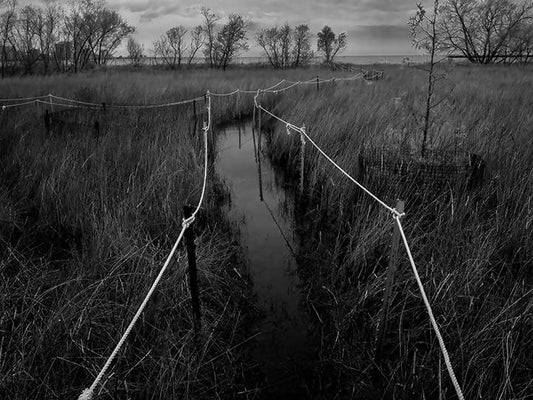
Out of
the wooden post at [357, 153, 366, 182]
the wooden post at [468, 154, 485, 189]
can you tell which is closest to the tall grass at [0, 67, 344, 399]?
the wooden post at [357, 153, 366, 182]

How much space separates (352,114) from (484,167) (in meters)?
3.09

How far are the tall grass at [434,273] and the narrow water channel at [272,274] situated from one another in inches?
6.8

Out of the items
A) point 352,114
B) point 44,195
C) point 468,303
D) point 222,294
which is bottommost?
point 222,294

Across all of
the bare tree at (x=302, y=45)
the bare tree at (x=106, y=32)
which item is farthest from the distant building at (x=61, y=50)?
the bare tree at (x=302, y=45)

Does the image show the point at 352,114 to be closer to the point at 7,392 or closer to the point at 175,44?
the point at 7,392

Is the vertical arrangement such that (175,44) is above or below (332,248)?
above

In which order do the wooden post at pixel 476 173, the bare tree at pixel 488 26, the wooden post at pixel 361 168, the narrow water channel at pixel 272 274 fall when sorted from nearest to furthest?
the narrow water channel at pixel 272 274
the wooden post at pixel 476 173
the wooden post at pixel 361 168
the bare tree at pixel 488 26

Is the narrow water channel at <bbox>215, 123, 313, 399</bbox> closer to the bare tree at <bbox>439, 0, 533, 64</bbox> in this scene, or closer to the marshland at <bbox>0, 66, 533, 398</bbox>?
the marshland at <bbox>0, 66, 533, 398</bbox>

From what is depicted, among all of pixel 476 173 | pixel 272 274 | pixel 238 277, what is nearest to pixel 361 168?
pixel 476 173

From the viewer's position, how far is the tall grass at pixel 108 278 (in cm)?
191

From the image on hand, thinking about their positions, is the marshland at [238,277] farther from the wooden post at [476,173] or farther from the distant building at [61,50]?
the distant building at [61,50]

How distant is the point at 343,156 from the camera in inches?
204

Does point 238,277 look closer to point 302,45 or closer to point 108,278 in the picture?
point 108,278

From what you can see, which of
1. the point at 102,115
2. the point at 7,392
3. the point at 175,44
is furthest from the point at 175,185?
the point at 175,44
